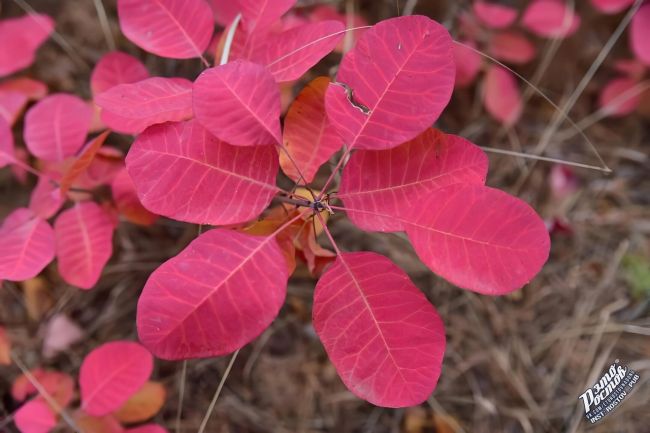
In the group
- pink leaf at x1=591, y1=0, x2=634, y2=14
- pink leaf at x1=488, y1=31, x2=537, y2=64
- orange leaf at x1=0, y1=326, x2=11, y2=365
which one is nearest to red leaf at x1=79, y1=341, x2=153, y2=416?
orange leaf at x1=0, y1=326, x2=11, y2=365

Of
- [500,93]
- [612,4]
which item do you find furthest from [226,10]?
[612,4]

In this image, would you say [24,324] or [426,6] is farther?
[426,6]

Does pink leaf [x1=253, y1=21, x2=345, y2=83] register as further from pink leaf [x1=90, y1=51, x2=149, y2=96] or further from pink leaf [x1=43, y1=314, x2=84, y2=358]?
pink leaf [x1=43, y1=314, x2=84, y2=358]

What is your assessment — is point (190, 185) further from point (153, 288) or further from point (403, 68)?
point (403, 68)

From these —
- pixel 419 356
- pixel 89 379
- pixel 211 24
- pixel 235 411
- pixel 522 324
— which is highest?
pixel 211 24

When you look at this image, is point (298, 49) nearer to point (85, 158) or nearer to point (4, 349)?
A: point (85, 158)

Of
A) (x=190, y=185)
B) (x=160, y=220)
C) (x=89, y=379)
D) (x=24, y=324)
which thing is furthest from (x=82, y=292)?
(x=190, y=185)
